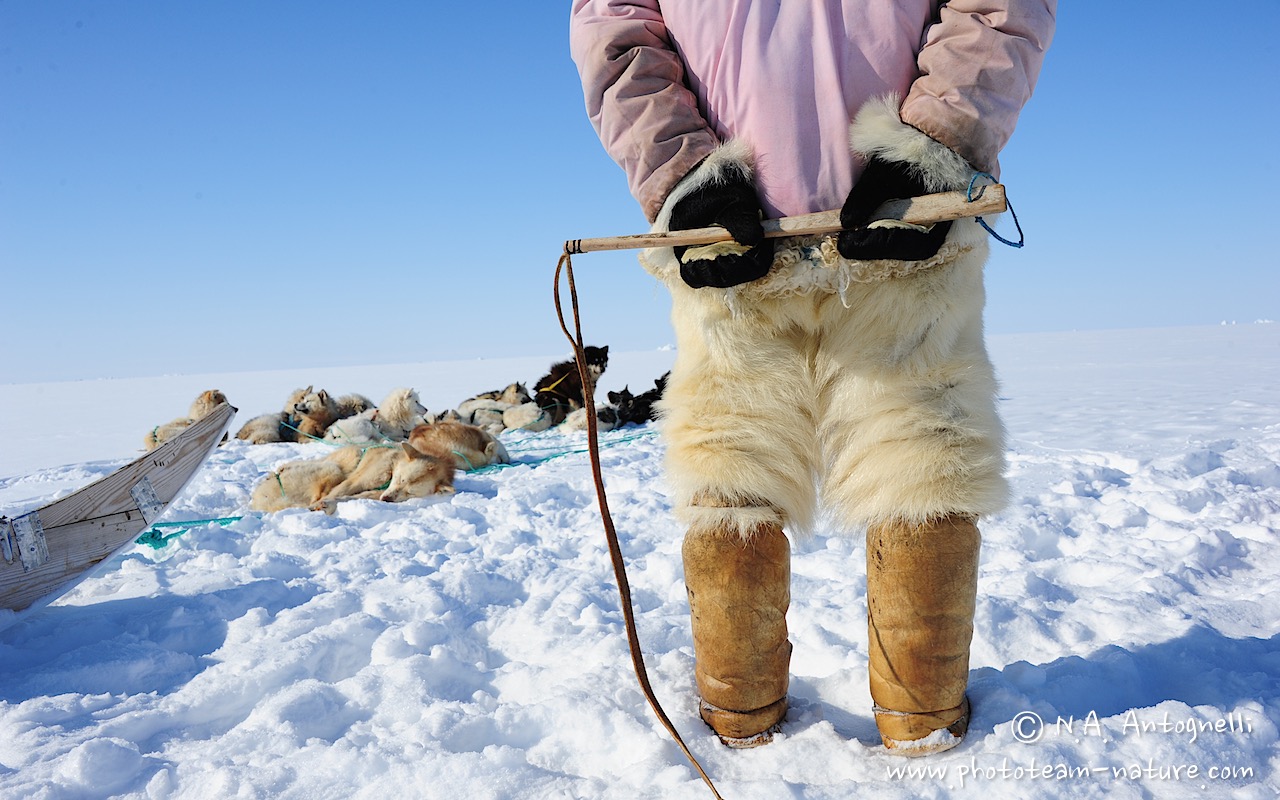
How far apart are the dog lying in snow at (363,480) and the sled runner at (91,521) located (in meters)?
2.15

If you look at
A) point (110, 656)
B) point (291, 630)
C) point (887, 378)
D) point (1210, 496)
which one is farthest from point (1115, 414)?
point (110, 656)

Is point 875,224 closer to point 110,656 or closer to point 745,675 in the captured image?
point 745,675

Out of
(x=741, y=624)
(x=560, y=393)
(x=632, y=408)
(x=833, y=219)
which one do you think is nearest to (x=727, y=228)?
(x=833, y=219)

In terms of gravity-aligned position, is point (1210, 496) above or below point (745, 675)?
below

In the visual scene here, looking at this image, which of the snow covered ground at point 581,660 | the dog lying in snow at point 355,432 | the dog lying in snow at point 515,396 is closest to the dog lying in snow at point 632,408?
the dog lying in snow at point 515,396

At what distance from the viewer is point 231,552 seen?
12.7ft

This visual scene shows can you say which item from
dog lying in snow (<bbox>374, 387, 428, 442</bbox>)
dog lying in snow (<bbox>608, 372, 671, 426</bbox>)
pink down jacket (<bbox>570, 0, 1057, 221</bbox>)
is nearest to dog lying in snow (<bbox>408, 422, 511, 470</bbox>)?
dog lying in snow (<bbox>374, 387, 428, 442</bbox>)

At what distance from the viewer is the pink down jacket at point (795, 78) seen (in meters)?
1.57

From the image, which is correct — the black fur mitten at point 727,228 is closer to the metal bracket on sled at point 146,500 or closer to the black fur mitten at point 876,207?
the black fur mitten at point 876,207

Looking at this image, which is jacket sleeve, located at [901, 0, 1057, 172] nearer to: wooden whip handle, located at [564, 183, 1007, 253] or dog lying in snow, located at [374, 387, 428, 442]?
wooden whip handle, located at [564, 183, 1007, 253]

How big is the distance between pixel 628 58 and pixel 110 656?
2.46m

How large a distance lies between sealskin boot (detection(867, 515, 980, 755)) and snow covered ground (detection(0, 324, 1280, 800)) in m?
0.08

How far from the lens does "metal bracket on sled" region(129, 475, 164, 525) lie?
9.95 feet

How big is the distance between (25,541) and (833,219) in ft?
9.57
